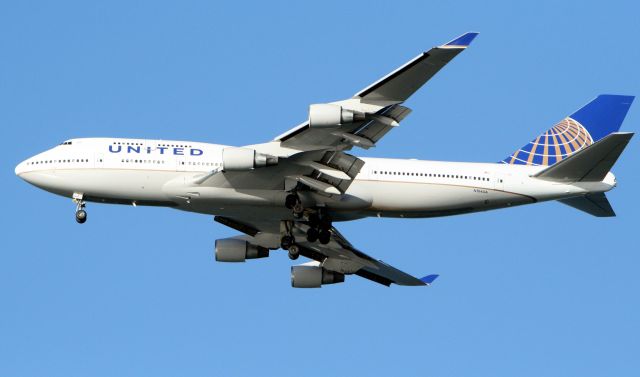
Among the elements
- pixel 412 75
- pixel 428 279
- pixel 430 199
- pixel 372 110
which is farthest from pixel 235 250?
pixel 412 75

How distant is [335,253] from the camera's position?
5984 centimetres

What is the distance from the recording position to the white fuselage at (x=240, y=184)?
2068 inches

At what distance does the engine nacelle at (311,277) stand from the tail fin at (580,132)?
34.1ft

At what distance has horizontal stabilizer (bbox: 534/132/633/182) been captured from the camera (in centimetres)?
5025

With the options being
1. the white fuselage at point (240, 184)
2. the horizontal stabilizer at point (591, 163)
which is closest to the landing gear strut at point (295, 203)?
the white fuselage at point (240, 184)

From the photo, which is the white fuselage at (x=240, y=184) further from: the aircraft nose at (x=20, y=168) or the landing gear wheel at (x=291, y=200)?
the landing gear wheel at (x=291, y=200)

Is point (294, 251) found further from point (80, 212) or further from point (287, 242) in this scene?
point (80, 212)

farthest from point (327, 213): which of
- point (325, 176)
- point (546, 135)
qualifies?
point (546, 135)

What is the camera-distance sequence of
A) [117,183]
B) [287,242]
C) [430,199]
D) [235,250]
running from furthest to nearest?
1. [235,250]
2. [287,242]
3. [430,199]
4. [117,183]

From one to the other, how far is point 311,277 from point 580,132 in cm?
1465

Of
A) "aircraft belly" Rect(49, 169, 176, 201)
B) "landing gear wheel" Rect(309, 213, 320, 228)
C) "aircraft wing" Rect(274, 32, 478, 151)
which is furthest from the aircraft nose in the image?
"landing gear wheel" Rect(309, 213, 320, 228)

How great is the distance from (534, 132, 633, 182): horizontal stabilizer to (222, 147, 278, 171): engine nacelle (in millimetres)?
12444

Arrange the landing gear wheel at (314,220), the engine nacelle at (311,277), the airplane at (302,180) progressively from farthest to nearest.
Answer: the engine nacelle at (311,277), the landing gear wheel at (314,220), the airplane at (302,180)

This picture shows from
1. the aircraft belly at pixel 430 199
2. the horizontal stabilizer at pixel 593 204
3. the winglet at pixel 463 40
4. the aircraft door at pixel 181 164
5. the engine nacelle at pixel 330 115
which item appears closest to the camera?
the winglet at pixel 463 40
